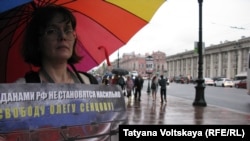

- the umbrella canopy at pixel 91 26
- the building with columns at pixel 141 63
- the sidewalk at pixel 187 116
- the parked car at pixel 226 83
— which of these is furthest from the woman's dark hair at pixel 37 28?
the building with columns at pixel 141 63

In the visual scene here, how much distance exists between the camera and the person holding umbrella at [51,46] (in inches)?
87.7

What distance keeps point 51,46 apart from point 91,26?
41.6 inches

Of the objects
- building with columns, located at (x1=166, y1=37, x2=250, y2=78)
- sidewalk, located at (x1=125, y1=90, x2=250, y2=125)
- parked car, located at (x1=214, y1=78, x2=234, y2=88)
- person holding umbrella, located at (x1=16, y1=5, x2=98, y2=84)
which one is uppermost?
building with columns, located at (x1=166, y1=37, x2=250, y2=78)

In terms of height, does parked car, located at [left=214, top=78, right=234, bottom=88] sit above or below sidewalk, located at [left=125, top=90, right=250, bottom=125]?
above

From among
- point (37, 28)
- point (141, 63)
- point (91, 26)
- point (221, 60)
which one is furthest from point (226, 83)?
point (141, 63)

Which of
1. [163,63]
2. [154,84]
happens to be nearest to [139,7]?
[154,84]

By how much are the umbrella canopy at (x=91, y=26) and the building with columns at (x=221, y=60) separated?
84.1 metres

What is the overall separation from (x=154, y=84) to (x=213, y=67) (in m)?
86.3

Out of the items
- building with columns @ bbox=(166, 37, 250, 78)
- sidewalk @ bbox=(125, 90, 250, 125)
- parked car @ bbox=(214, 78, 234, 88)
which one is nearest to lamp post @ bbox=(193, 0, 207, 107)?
sidewalk @ bbox=(125, 90, 250, 125)

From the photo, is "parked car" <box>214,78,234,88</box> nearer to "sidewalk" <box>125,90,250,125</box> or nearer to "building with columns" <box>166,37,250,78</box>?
"building with columns" <box>166,37,250,78</box>

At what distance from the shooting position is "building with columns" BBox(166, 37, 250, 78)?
8769cm

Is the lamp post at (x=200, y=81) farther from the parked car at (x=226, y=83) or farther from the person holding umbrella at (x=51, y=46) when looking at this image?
the parked car at (x=226, y=83)

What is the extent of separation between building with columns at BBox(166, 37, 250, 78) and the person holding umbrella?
279 feet

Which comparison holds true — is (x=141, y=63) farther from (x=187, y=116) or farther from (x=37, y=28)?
(x=37, y=28)
